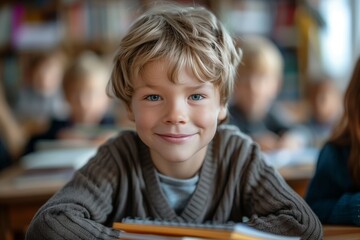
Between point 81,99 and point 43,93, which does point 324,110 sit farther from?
point 43,93

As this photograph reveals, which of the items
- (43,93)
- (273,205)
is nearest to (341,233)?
(273,205)

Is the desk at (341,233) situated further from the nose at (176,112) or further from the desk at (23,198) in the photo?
the desk at (23,198)

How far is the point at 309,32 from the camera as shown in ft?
15.1

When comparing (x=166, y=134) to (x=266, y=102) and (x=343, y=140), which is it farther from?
(x=266, y=102)

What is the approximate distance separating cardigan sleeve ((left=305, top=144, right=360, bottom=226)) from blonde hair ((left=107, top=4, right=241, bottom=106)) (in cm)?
34

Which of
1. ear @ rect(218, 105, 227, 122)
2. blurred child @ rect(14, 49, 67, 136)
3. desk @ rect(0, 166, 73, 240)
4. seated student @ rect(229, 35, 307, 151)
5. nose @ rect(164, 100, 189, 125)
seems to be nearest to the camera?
nose @ rect(164, 100, 189, 125)

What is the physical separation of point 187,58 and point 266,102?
1995 millimetres

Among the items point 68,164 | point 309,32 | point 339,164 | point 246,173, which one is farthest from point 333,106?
point 246,173

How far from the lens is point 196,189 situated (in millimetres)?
1190

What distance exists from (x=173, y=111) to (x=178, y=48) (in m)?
0.11

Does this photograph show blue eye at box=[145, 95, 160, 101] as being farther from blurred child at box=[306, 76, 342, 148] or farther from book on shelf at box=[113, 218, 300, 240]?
blurred child at box=[306, 76, 342, 148]

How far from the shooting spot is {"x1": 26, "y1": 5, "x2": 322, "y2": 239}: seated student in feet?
3.46

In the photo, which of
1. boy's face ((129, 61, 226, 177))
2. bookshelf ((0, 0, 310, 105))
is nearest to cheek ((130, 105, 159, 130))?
boy's face ((129, 61, 226, 177))

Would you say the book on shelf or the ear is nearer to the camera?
the book on shelf
